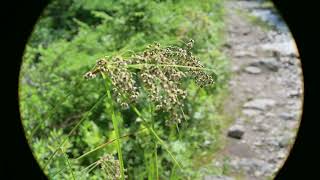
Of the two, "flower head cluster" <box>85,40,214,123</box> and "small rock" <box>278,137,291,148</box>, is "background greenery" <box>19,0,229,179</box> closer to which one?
"small rock" <box>278,137,291,148</box>

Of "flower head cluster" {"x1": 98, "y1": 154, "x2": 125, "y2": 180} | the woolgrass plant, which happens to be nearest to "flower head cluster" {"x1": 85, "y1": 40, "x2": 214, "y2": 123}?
the woolgrass plant

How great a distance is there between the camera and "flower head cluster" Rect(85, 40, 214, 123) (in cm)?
136

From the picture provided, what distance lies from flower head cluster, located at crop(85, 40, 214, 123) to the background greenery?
127 centimetres

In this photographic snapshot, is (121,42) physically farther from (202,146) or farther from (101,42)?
(202,146)

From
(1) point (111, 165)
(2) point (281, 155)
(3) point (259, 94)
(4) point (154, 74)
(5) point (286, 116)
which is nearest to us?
(4) point (154, 74)

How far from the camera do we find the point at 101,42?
397 cm

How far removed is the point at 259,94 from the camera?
4617 millimetres

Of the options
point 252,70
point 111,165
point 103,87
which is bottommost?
point 252,70

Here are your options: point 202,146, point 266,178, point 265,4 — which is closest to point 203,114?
point 202,146

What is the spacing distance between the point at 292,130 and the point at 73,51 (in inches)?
68.8

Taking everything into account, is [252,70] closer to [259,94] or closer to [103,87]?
[259,94]

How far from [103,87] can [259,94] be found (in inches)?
66.1

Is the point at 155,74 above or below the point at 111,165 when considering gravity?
above

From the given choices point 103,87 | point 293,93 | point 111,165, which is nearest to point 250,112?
point 293,93
